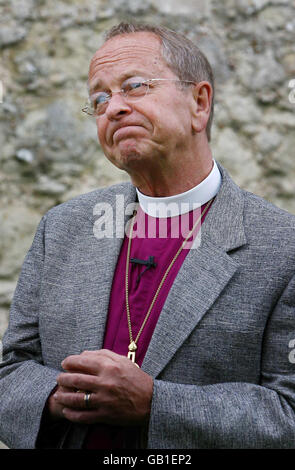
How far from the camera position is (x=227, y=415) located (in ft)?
5.56

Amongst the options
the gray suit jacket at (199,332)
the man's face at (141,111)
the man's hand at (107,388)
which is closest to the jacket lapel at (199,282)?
the gray suit jacket at (199,332)

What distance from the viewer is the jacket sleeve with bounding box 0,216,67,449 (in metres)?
Answer: 1.85

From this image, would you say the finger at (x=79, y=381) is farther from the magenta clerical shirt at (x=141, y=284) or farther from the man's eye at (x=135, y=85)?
the man's eye at (x=135, y=85)

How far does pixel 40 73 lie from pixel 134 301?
1.79 m

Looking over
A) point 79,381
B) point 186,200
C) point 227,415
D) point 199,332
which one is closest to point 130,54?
point 186,200

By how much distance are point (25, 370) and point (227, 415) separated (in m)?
0.65

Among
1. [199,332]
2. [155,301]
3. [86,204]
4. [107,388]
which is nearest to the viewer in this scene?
[107,388]

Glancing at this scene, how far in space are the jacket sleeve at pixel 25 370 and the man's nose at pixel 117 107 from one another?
482mm

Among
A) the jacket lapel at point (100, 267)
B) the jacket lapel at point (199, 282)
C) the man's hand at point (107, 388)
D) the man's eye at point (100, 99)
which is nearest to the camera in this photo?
the man's hand at point (107, 388)

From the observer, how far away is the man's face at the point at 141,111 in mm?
1938

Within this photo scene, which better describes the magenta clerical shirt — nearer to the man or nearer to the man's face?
the man

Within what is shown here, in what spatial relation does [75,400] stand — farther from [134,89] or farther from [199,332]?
[134,89]

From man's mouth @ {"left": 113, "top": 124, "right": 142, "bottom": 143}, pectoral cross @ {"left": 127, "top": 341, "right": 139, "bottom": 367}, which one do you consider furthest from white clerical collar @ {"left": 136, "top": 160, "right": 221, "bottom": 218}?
pectoral cross @ {"left": 127, "top": 341, "right": 139, "bottom": 367}
